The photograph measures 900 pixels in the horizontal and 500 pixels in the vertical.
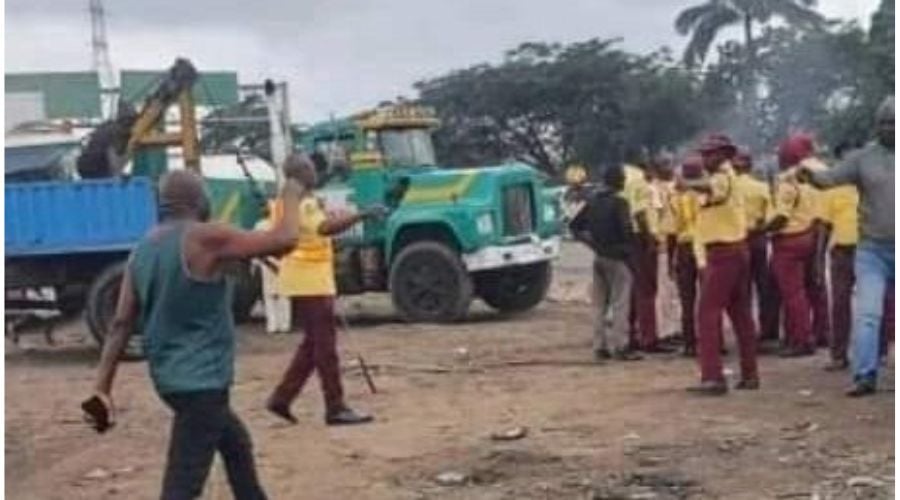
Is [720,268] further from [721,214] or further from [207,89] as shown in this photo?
[207,89]

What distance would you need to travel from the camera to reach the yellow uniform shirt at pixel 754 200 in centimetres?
1100

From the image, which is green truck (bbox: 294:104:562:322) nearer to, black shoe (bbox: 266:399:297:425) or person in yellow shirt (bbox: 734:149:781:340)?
person in yellow shirt (bbox: 734:149:781:340)

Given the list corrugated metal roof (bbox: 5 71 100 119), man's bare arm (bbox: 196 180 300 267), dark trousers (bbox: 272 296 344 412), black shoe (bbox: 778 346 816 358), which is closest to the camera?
man's bare arm (bbox: 196 180 300 267)

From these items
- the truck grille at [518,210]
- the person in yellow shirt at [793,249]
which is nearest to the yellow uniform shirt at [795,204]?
the person in yellow shirt at [793,249]

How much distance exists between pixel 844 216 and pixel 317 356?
355cm

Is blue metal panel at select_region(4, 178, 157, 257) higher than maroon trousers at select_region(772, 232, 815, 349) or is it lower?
higher

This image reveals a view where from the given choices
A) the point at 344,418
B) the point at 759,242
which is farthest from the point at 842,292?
the point at 344,418

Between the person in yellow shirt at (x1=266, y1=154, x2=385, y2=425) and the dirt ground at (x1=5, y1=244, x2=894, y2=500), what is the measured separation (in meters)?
0.21

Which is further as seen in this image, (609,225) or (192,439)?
(609,225)

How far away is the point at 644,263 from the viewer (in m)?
13.2

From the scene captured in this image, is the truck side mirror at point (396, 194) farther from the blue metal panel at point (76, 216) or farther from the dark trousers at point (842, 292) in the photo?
the dark trousers at point (842, 292)

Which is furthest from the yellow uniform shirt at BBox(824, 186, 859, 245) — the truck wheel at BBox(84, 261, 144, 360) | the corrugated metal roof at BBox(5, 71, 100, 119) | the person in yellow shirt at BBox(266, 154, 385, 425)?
the corrugated metal roof at BBox(5, 71, 100, 119)

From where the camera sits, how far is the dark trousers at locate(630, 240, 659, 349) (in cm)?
1322

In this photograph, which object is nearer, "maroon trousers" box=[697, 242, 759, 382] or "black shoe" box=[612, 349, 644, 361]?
"maroon trousers" box=[697, 242, 759, 382]
